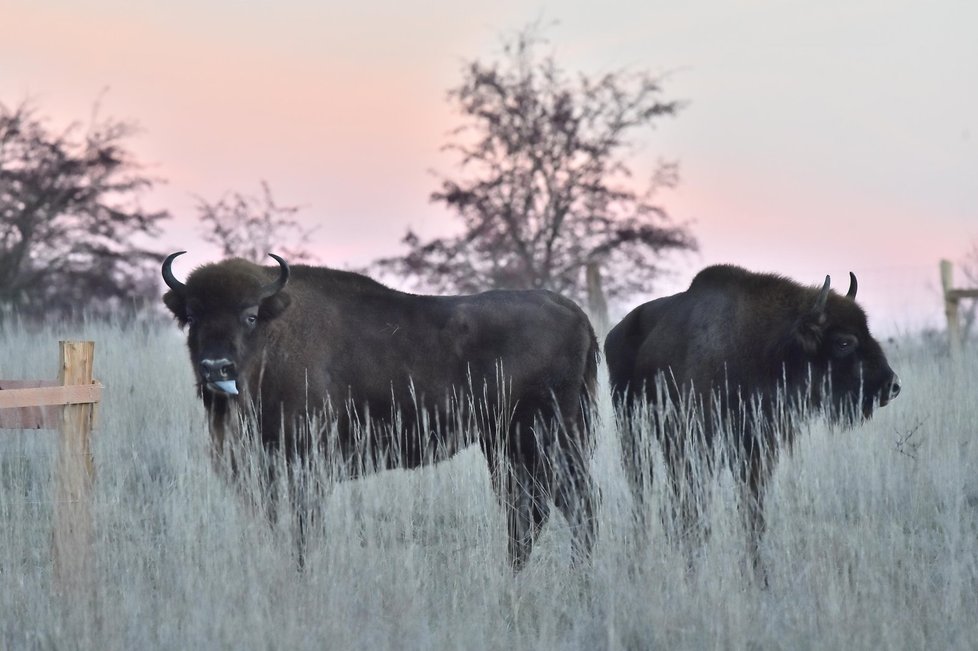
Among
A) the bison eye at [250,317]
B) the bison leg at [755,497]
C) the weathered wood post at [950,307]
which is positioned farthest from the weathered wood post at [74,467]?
the weathered wood post at [950,307]

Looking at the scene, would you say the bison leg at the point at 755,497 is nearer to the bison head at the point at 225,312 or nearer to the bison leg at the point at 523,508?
the bison leg at the point at 523,508

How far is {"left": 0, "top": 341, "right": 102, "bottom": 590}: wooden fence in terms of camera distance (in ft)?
21.9

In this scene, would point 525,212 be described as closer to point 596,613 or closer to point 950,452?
point 950,452

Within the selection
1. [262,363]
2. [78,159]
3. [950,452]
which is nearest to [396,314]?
[262,363]

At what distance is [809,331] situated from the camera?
7820 mm

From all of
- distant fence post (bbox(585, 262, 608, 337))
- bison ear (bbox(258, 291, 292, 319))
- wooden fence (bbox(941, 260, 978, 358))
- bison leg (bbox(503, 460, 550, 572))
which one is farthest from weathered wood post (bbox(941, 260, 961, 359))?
A: bison ear (bbox(258, 291, 292, 319))

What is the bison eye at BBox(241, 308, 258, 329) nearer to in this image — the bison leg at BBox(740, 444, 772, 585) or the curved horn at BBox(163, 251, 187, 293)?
the curved horn at BBox(163, 251, 187, 293)

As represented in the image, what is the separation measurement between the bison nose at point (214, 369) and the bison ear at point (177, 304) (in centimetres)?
67

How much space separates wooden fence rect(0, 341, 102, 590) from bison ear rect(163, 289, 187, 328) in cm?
64

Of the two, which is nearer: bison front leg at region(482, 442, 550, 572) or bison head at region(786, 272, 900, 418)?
bison front leg at region(482, 442, 550, 572)

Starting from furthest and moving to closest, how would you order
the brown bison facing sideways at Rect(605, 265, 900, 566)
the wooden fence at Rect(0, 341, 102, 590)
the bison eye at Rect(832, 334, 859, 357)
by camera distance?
the bison eye at Rect(832, 334, 859, 357) < the brown bison facing sideways at Rect(605, 265, 900, 566) < the wooden fence at Rect(0, 341, 102, 590)

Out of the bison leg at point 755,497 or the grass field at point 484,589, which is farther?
the bison leg at point 755,497

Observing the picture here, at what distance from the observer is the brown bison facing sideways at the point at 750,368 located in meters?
7.62

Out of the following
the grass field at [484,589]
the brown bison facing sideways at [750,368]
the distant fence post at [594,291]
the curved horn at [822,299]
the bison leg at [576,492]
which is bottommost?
the grass field at [484,589]
